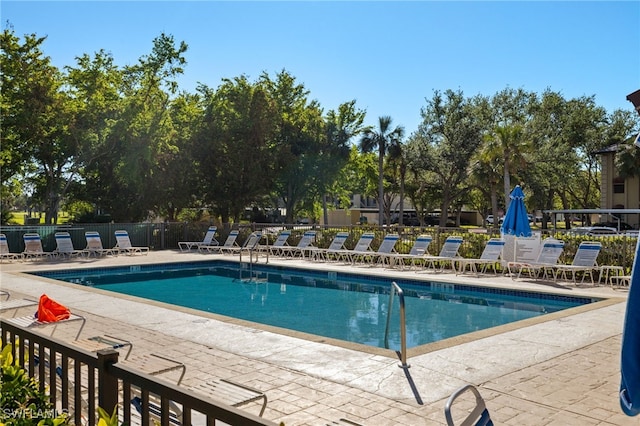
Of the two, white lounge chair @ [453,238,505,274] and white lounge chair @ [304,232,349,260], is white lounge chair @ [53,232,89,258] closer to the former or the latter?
white lounge chair @ [304,232,349,260]

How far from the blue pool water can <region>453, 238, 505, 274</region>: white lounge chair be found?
6.17ft

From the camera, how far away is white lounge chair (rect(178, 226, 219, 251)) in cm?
2248

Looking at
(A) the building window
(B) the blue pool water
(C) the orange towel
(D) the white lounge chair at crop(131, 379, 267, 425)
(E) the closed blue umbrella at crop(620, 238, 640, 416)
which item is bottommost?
(B) the blue pool water

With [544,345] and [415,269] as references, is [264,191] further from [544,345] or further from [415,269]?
[544,345]

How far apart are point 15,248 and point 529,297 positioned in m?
17.3

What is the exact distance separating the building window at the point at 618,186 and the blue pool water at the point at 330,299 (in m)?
28.6

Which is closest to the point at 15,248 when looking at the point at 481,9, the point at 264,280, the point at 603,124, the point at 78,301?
the point at 264,280

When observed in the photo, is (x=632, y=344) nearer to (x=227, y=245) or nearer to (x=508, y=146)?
(x=227, y=245)

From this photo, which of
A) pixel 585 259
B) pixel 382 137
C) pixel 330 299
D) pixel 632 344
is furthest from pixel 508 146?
pixel 632 344

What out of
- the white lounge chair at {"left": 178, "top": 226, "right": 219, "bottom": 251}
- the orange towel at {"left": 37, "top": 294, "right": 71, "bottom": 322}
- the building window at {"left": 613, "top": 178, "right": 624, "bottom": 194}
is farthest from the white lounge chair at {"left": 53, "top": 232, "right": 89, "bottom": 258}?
the building window at {"left": 613, "top": 178, "right": 624, "bottom": 194}

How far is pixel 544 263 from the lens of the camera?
13.9m

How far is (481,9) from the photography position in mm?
12906

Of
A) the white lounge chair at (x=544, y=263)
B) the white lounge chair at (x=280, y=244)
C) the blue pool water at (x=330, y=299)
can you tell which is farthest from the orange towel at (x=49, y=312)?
the white lounge chair at (x=280, y=244)

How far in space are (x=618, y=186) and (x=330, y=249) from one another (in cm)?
2699
